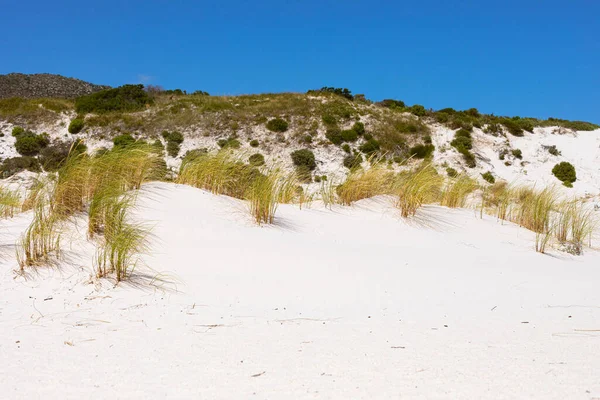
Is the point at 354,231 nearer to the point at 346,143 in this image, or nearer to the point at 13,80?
the point at 346,143

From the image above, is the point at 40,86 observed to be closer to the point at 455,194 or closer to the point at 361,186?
the point at 361,186

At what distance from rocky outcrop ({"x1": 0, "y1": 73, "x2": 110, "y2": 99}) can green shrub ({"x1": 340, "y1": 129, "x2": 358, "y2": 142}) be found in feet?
69.8

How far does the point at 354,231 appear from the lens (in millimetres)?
5910

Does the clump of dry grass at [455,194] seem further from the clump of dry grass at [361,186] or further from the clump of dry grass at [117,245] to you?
the clump of dry grass at [117,245]

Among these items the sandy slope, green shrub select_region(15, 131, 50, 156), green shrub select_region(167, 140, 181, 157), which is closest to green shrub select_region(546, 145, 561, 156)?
green shrub select_region(167, 140, 181, 157)

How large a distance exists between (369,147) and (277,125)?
479 centimetres

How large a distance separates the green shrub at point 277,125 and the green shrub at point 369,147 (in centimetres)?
399

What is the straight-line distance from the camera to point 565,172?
2034 cm

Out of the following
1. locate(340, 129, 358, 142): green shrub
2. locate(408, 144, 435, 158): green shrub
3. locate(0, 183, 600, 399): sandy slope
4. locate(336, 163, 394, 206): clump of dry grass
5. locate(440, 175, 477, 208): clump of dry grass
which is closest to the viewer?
locate(0, 183, 600, 399): sandy slope

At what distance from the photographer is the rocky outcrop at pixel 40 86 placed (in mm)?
33812

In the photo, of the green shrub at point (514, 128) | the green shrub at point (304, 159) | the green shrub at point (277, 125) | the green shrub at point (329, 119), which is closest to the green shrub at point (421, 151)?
the green shrub at point (329, 119)

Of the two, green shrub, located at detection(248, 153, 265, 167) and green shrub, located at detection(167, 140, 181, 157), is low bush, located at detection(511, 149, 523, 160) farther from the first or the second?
green shrub, located at detection(167, 140, 181, 157)

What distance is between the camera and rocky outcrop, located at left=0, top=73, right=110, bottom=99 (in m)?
33.8

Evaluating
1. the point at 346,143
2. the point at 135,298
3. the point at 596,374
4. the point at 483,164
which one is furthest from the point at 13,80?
the point at 596,374
